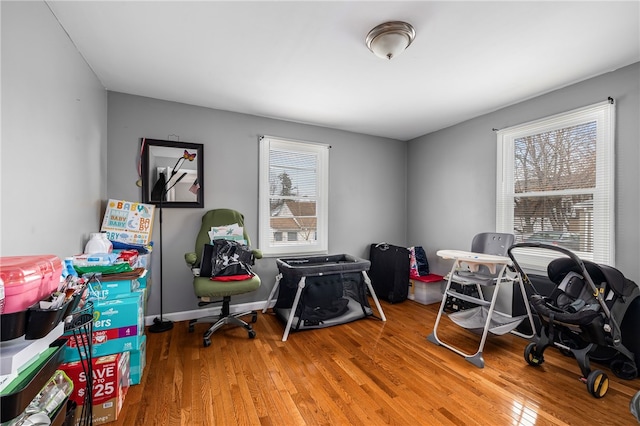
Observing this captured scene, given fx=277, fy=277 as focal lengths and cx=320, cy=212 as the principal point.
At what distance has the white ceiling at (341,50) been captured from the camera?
1678 millimetres

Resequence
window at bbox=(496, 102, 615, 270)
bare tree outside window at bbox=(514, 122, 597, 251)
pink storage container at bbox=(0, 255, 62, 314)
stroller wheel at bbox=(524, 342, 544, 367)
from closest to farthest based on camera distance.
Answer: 1. pink storage container at bbox=(0, 255, 62, 314)
2. stroller wheel at bbox=(524, 342, 544, 367)
3. window at bbox=(496, 102, 615, 270)
4. bare tree outside window at bbox=(514, 122, 597, 251)

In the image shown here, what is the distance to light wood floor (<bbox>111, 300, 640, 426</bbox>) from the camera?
1.65m

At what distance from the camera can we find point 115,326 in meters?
1.71

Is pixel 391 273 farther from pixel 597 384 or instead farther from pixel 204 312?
pixel 204 312

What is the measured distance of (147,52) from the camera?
212 cm

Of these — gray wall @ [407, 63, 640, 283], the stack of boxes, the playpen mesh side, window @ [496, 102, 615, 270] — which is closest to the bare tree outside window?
window @ [496, 102, 615, 270]

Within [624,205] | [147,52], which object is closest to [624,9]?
[624,205]

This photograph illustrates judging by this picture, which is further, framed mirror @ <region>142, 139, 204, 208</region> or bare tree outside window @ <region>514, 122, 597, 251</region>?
framed mirror @ <region>142, 139, 204, 208</region>

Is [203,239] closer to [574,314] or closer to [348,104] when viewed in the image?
[348,104]

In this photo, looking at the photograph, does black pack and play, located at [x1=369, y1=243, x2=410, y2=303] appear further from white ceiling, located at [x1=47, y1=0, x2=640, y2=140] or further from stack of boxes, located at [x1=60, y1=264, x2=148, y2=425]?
stack of boxes, located at [x1=60, y1=264, x2=148, y2=425]

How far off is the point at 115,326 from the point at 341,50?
2426mm

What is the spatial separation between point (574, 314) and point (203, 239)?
324 centimetres

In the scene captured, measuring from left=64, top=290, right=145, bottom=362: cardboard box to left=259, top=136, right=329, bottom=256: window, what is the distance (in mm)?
1804

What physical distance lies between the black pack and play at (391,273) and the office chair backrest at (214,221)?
193 cm
